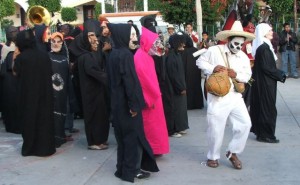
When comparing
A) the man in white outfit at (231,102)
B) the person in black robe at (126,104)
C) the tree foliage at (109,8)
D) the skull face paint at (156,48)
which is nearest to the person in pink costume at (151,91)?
the skull face paint at (156,48)

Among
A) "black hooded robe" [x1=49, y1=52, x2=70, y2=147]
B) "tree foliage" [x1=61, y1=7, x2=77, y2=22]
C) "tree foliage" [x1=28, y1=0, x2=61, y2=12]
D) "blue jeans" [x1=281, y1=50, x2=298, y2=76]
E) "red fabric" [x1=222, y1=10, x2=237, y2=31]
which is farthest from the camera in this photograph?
"tree foliage" [x1=61, y1=7, x2=77, y2=22]

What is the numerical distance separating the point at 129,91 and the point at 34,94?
1862mm

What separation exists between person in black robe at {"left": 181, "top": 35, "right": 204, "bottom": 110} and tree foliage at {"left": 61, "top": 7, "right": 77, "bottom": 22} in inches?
1100

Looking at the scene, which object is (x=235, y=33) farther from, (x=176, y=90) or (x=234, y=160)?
(x=176, y=90)

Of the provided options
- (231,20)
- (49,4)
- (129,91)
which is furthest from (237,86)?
(49,4)

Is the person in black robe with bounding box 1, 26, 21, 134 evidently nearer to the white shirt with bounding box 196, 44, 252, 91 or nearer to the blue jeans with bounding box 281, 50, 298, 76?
the white shirt with bounding box 196, 44, 252, 91

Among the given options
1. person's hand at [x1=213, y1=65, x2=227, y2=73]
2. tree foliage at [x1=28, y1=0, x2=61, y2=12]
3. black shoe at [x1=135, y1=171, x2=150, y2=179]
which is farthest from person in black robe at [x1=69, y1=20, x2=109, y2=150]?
tree foliage at [x1=28, y1=0, x2=61, y2=12]

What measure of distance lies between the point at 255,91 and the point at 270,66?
0.50 metres

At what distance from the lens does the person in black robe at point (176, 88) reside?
775cm

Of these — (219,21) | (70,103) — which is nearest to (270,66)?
(70,103)

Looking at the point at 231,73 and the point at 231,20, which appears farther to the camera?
the point at 231,20

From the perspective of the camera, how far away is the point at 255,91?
24.3ft

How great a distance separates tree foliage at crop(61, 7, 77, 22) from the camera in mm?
36906

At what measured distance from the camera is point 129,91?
211 inches
